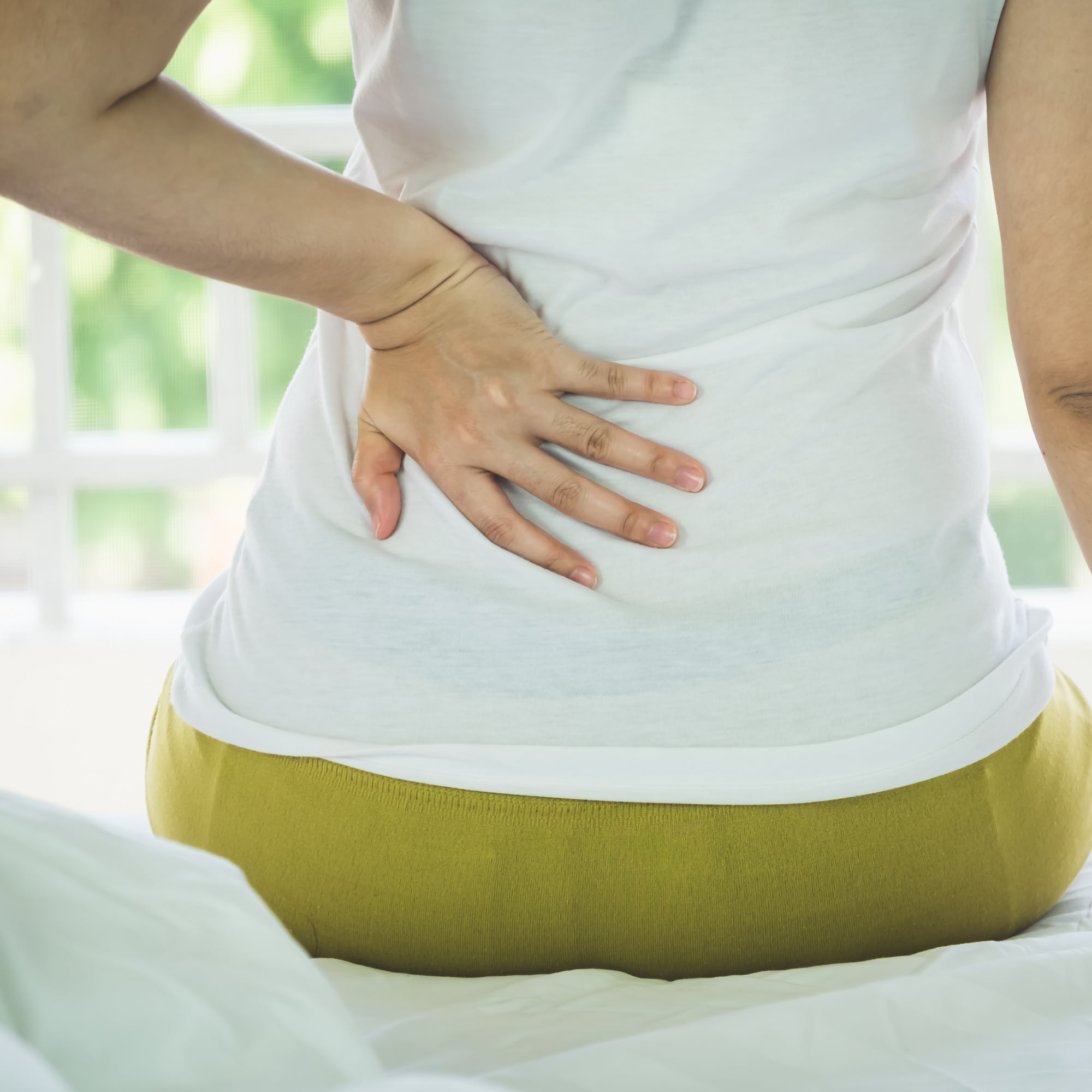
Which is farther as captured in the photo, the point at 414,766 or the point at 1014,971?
the point at 414,766

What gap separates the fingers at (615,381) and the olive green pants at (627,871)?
24cm

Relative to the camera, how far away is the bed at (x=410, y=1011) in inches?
13.8

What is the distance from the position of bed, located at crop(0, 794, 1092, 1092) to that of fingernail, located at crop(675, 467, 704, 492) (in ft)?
0.88

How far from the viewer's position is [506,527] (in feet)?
2.25

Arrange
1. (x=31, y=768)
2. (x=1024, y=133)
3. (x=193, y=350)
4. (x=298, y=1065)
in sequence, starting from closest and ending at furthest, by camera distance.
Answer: (x=298, y=1065) < (x=1024, y=133) < (x=31, y=768) < (x=193, y=350)

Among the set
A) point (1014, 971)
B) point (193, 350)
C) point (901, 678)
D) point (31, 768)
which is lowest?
point (31, 768)

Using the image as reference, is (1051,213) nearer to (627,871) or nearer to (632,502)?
(632,502)

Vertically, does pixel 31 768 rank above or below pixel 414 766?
below

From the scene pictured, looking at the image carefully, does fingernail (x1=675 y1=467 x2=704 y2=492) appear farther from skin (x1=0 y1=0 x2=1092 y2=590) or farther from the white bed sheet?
the white bed sheet

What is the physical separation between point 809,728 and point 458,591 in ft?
0.70

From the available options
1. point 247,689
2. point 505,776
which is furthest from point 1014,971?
point 247,689

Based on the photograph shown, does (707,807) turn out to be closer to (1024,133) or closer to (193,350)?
(1024,133)

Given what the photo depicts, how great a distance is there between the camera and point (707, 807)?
2.03 ft

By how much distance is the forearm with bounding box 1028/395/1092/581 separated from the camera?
2.60 ft
